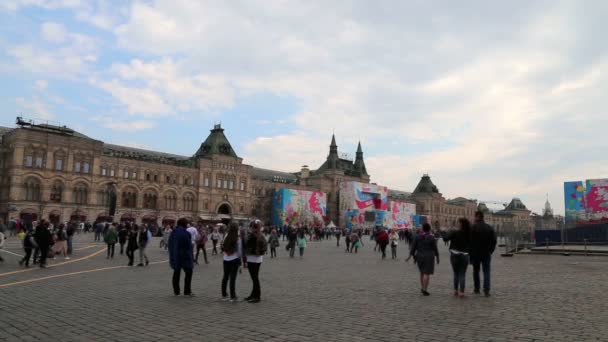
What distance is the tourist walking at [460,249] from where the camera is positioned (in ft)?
34.6

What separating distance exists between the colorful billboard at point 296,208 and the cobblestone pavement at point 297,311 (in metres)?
72.1

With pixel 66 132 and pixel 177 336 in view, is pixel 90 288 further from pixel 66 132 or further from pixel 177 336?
pixel 66 132


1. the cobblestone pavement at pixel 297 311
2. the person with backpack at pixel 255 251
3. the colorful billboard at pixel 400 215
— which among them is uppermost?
the colorful billboard at pixel 400 215

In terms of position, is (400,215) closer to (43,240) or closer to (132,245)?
(132,245)

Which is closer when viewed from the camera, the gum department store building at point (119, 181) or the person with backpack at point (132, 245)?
the person with backpack at point (132, 245)

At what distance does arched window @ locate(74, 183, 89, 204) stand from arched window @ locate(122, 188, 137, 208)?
17.7ft

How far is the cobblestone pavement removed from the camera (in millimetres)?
6516

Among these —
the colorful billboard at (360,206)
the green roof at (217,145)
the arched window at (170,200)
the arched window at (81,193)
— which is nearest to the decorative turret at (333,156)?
the colorful billboard at (360,206)

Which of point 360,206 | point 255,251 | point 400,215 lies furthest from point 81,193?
point 400,215

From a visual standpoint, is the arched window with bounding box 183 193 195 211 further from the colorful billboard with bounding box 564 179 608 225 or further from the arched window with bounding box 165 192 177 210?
the colorful billboard with bounding box 564 179 608 225

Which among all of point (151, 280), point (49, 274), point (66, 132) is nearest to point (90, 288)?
point (151, 280)

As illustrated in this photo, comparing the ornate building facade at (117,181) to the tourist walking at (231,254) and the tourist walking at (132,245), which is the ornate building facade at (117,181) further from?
the tourist walking at (231,254)

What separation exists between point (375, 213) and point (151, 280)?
91.2m

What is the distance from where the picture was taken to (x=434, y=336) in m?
6.50
